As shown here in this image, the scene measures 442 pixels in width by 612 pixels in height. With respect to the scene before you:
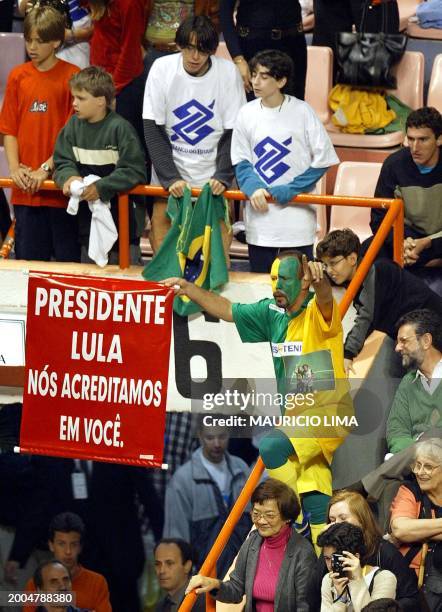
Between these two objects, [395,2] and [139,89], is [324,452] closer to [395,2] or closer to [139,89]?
[139,89]

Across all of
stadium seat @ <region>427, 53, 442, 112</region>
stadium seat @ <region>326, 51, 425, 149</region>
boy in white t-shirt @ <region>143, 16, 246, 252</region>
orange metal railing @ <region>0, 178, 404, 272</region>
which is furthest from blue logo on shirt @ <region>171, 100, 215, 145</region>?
stadium seat @ <region>427, 53, 442, 112</region>

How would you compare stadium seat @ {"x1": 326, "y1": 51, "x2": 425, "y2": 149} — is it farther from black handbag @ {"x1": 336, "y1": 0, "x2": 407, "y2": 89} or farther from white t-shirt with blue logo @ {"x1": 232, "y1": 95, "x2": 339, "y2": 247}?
white t-shirt with blue logo @ {"x1": 232, "y1": 95, "x2": 339, "y2": 247}

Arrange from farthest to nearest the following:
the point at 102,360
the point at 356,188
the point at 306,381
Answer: the point at 356,188, the point at 102,360, the point at 306,381

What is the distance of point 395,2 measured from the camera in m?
10.9

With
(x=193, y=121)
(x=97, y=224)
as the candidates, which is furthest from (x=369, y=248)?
(x=97, y=224)

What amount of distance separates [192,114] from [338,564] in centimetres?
337

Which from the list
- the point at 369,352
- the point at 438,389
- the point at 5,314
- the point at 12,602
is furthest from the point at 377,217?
the point at 12,602

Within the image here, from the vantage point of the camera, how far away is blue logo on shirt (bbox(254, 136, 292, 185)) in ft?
30.5

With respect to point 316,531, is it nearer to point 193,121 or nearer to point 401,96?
point 193,121

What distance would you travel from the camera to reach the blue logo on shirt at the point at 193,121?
9.52m

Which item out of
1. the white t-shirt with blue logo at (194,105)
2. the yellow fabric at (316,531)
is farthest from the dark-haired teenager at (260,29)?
the yellow fabric at (316,531)

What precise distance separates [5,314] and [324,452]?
2.23m

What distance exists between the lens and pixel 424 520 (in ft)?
24.8

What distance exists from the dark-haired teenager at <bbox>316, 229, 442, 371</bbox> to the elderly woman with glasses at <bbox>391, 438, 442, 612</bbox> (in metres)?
1.05
